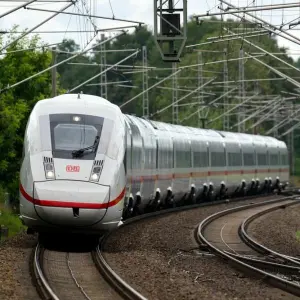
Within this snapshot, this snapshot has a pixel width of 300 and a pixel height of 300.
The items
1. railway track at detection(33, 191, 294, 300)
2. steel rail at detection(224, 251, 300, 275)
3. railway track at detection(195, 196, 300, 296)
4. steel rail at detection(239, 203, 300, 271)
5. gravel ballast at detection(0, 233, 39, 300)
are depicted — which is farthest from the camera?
steel rail at detection(239, 203, 300, 271)

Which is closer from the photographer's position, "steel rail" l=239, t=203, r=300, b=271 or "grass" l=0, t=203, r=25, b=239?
"steel rail" l=239, t=203, r=300, b=271

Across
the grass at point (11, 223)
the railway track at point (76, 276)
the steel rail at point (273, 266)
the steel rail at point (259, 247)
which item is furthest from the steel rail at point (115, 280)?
the grass at point (11, 223)

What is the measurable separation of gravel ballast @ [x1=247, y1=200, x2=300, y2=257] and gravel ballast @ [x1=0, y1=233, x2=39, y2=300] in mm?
6064

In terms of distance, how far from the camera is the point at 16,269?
18109mm

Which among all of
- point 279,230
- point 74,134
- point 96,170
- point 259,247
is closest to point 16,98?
point 279,230

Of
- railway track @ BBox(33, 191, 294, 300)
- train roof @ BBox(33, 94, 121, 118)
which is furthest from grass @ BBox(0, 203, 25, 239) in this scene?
railway track @ BBox(33, 191, 294, 300)

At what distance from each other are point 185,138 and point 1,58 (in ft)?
29.7

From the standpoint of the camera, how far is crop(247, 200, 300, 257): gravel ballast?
2617cm

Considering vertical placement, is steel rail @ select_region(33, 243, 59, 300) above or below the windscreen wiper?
below

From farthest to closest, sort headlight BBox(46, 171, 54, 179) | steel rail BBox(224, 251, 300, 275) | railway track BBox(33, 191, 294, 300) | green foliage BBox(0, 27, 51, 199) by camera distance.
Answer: green foliage BBox(0, 27, 51, 199), headlight BBox(46, 171, 54, 179), steel rail BBox(224, 251, 300, 275), railway track BBox(33, 191, 294, 300)

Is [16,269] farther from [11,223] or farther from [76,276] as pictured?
[11,223]

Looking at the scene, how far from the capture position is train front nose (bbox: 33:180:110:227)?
66.0 feet

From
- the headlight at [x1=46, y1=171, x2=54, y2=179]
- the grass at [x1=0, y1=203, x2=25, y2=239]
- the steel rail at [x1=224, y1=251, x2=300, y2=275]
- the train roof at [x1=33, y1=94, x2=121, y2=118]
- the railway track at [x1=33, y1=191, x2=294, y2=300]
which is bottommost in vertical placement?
the grass at [x1=0, y1=203, x2=25, y2=239]

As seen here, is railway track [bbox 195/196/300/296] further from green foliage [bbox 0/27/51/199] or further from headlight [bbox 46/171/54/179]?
green foliage [bbox 0/27/51/199]
